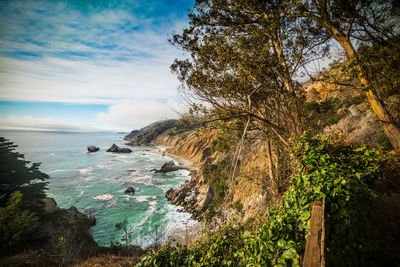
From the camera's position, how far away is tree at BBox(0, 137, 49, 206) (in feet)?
50.3

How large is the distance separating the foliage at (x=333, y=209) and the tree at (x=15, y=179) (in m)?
21.8

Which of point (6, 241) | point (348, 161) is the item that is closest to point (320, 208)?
point (348, 161)

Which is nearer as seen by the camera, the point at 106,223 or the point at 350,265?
the point at 350,265

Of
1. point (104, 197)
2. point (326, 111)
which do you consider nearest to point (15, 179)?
point (104, 197)

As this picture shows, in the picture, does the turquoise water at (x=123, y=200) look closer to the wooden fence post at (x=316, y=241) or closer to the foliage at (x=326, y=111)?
the wooden fence post at (x=316, y=241)

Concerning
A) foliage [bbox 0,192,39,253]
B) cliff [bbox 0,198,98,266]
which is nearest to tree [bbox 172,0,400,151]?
cliff [bbox 0,198,98,266]

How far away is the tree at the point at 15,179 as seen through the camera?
1535 centimetres

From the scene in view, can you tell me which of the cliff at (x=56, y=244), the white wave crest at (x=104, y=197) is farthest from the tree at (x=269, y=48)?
the white wave crest at (x=104, y=197)

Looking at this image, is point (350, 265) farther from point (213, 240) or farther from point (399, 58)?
point (399, 58)

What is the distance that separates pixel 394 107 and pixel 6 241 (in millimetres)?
22309

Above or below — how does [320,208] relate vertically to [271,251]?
above

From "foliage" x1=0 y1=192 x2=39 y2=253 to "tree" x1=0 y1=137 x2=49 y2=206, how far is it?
4.01m

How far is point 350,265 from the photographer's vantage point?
2.08 metres

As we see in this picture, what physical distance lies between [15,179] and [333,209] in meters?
27.1
